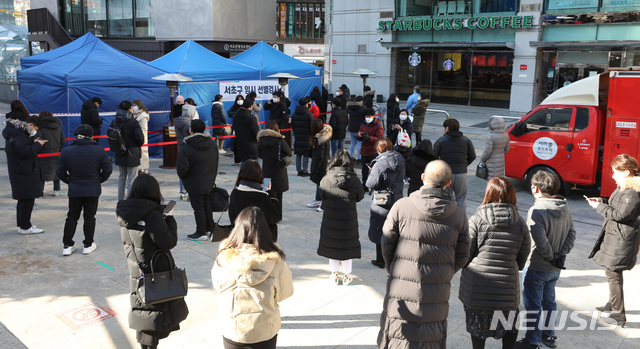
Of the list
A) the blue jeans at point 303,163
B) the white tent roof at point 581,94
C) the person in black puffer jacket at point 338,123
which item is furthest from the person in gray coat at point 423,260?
the person in black puffer jacket at point 338,123

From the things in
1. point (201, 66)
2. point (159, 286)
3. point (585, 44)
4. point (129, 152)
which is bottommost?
point (159, 286)

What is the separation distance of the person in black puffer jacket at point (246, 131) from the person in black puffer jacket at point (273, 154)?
1.79 m

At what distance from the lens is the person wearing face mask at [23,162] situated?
801 centimetres

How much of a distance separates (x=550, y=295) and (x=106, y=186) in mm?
9409

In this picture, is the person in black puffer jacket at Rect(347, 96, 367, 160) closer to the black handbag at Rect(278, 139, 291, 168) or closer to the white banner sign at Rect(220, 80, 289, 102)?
the white banner sign at Rect(220, 80, 289, 102)

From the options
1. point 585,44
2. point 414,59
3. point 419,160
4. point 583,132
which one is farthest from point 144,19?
point 419,160

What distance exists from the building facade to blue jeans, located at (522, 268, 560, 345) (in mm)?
20362

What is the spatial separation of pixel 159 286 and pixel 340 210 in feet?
8.77

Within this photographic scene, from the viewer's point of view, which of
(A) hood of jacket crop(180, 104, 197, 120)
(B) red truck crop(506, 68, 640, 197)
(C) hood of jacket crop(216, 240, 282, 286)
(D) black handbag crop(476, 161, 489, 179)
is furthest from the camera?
(A) hood of jacket crop(180, 104, 197, 120)

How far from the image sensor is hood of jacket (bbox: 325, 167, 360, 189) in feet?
21.1

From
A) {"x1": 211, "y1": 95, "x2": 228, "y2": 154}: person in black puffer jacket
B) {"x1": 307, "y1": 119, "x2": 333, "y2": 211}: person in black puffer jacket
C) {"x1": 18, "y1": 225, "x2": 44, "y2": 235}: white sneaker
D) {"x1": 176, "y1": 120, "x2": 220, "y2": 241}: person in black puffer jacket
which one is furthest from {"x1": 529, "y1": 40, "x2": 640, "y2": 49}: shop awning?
{"x1": 18, "y1": 225, "x2": 44, "y2": 235}: white sneaker

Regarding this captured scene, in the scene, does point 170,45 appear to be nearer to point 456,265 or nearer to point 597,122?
point 597,122

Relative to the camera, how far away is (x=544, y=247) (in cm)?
479

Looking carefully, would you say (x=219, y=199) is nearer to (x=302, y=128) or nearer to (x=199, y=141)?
(x=199, y=141)
